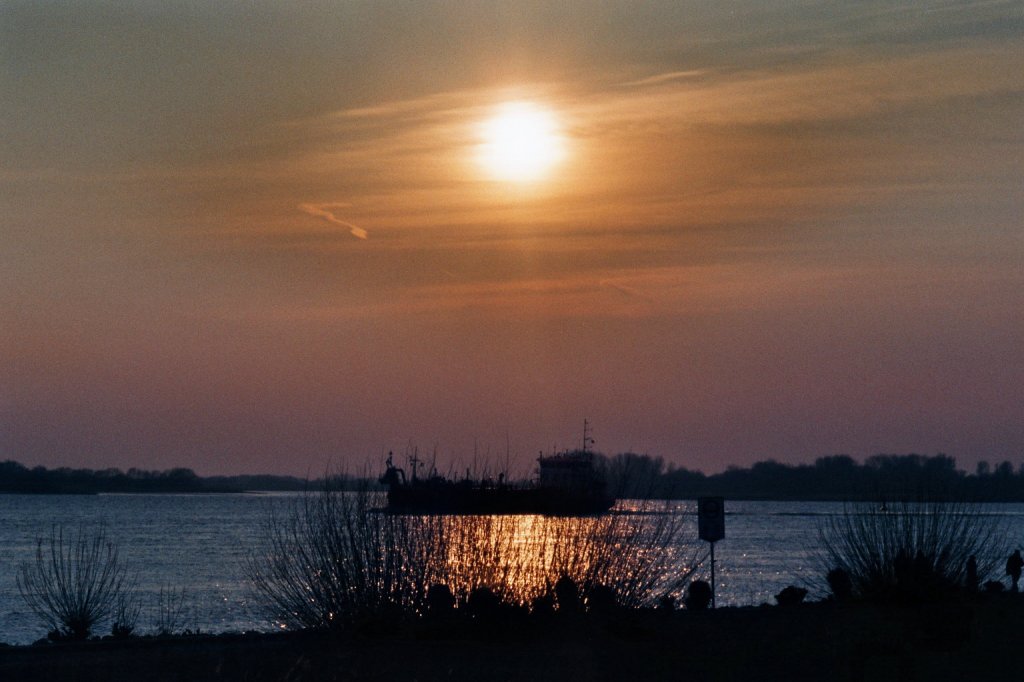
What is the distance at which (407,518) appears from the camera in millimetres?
20328

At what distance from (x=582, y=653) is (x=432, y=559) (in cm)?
308

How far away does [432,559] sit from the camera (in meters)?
19.6

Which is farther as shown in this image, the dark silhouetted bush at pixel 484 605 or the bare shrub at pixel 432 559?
the bare shrub at pixel 432 559

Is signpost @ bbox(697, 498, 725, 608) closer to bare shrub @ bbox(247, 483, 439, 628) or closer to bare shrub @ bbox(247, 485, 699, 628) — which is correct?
bare shrub @ bbox(247, 485, 699, 628)

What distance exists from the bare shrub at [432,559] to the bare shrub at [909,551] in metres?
5.89

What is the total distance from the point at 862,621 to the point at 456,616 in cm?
681

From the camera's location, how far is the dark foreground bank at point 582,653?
51.5 feet

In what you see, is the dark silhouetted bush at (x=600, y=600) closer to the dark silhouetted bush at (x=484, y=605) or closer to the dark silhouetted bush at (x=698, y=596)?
the dark silhouetted bush at (x=484, y=605)

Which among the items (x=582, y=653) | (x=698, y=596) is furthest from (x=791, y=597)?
(x=582, y=653)

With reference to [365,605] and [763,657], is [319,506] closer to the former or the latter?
[365,605]

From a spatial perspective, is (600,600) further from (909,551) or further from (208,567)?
(208,567)

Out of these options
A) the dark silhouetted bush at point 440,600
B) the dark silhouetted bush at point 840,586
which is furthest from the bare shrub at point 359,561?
the dark silhouetted bush at point 840,586

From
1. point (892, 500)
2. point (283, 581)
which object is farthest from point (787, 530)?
point (283, 581)

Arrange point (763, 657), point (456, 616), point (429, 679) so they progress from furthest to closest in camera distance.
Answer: point (456, 616) → point (763, 657) → point (429, 679)
